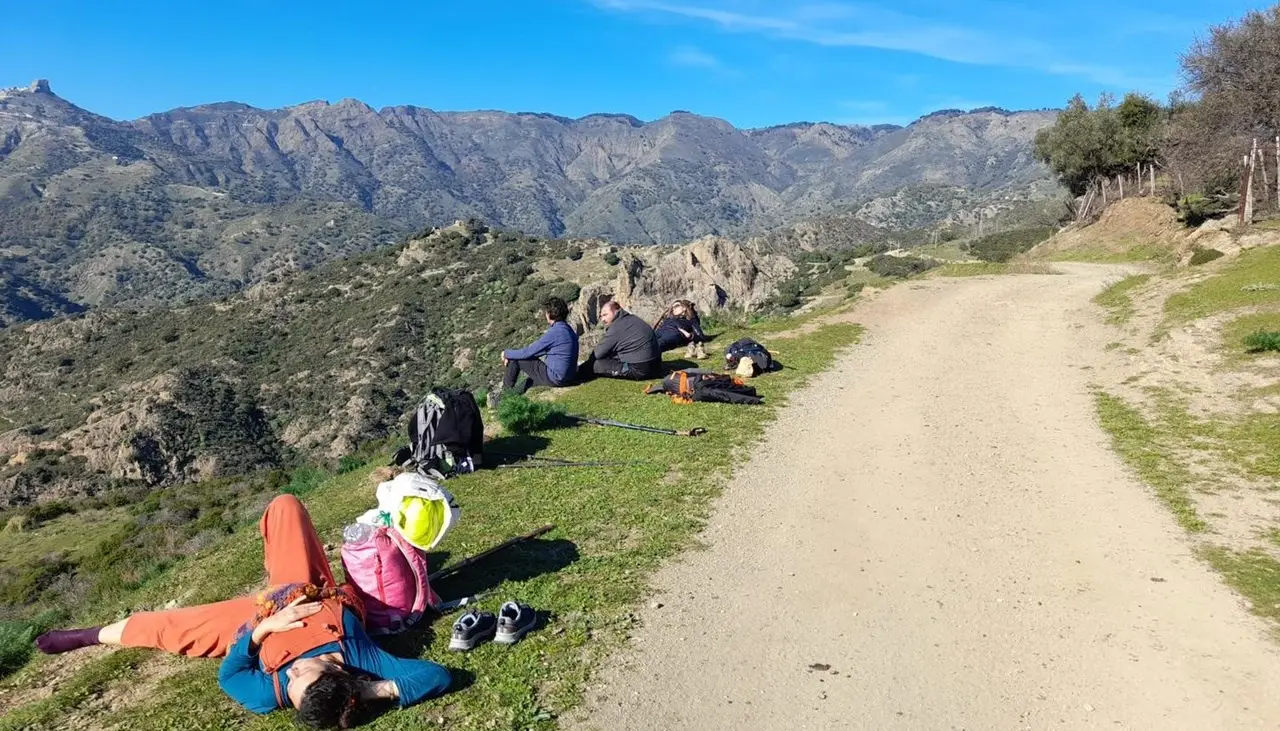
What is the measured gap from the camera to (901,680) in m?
4.79

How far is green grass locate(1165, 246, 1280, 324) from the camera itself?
1539 cm

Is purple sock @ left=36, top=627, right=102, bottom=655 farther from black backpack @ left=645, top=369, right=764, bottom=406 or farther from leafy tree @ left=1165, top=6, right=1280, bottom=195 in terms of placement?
leafy tree @ left=1165, top=6, right=1280, bottom=195

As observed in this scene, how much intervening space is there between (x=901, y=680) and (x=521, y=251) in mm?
75065

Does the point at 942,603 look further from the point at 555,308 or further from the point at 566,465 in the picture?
the point at 555,308

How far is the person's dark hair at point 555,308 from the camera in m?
12.5

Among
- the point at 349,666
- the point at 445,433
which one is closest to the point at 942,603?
the point at 349,666

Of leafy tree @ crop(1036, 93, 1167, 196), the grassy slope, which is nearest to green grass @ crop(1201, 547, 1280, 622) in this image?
the grassy slope

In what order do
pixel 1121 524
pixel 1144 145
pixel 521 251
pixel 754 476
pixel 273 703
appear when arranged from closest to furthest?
pixel 273 703, pixel 1121 524, pixel 754 476, pixel 1144 145, pixel 521 251

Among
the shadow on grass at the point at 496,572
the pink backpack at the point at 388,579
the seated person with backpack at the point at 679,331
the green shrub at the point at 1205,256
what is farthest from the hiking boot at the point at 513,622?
the green shrub at the point at 1205,256

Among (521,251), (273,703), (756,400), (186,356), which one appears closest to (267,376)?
(186,356)

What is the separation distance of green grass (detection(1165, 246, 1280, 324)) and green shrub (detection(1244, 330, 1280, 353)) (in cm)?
269

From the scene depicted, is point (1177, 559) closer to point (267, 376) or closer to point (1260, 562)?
point (1260, 562)

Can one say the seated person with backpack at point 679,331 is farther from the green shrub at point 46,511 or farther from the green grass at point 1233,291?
the green shrub at point 46,511

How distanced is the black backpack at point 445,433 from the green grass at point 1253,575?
746 cm
